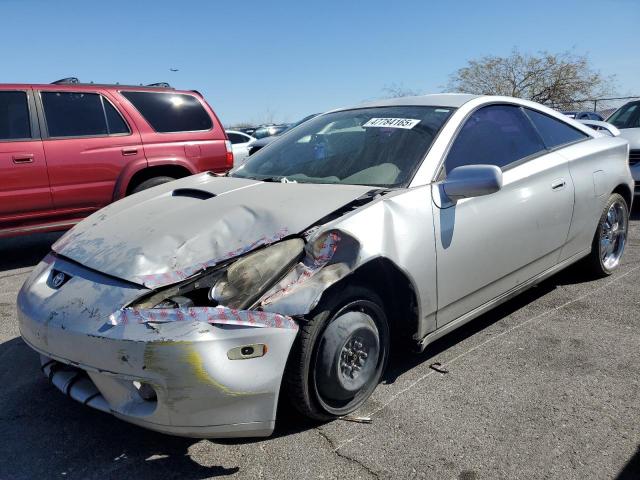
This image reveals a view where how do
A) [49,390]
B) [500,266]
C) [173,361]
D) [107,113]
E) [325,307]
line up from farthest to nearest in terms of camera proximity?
[107,113] < [500,266] < [49,390] < [325,307] < [173,361]

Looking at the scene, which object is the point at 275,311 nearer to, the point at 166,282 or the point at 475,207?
the point at 166,282

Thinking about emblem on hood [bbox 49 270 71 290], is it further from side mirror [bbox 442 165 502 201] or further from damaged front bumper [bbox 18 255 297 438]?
side mirror [bbox 442 165 502 201]

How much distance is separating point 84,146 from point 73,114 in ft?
1.33

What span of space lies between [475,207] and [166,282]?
175 centimetres

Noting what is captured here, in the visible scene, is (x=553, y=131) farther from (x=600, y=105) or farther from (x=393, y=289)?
(x=600, y=105)

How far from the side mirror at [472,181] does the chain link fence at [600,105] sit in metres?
23.6

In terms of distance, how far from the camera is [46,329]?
93.4 inches

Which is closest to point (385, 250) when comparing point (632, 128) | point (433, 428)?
point (433, 428)

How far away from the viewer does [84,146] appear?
587 centimetres

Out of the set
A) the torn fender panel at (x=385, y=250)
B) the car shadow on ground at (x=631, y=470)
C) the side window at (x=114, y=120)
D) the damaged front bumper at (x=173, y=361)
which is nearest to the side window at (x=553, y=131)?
the torn fender panel at (x=385, y=250)

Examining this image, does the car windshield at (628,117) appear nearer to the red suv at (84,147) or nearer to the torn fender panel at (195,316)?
the red suv at (84,147)

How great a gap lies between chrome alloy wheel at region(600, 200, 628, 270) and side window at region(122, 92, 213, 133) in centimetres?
461

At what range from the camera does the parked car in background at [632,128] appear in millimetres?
7234

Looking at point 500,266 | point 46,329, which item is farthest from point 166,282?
point 500,266
